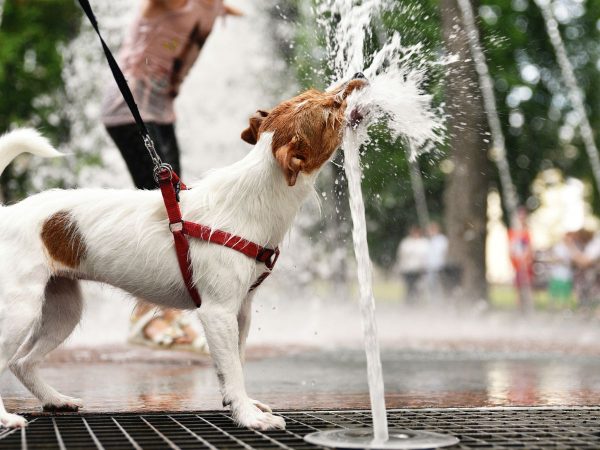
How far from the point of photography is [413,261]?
21312mm

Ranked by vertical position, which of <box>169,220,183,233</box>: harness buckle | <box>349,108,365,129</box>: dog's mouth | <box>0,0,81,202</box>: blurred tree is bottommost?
<box>169,220,183,233</box>: harness buckle

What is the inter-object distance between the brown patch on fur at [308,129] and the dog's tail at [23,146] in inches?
46.4

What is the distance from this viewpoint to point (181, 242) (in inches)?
158

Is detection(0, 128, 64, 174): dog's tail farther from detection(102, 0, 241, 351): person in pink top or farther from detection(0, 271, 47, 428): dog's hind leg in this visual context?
detection(102, 0, 241, 351): person in pink top

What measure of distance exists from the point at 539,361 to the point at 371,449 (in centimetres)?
481

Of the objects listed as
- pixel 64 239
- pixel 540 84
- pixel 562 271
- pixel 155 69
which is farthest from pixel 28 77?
pixel 540 84

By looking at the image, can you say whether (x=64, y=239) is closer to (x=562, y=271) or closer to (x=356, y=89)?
(x=356, y=89)

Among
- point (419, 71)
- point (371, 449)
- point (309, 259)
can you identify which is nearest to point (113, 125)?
point (419, 71)

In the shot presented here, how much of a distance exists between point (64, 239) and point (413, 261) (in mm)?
17550

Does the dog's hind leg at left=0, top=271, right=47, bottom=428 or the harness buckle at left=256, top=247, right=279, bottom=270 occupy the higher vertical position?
the harness buckle at left=256, top=247, right=279, bottom=270


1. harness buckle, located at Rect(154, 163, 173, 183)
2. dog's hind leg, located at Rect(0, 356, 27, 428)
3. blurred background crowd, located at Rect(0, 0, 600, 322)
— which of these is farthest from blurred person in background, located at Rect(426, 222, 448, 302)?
dog's hind leg, located at Rect(0, 356, 27, 428)

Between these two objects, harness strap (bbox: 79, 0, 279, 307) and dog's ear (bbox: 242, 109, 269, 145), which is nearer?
harness strap (bbox: 79, 0, 279, 307)

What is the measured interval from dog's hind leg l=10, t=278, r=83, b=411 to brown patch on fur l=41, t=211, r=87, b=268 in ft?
1.02

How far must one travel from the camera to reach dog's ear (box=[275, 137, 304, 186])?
386 cm
